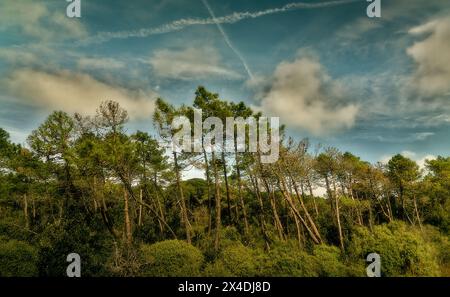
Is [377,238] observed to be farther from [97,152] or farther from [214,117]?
[97,152]

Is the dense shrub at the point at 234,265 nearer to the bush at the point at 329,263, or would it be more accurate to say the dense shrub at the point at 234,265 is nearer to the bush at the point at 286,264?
the bush at the point at 286,264

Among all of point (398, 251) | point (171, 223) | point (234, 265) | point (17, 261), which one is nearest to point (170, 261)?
point (234, 265)

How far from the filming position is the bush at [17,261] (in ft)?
56.0

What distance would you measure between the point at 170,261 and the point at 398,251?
13.2 m

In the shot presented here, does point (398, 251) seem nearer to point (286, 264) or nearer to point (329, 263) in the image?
point (329, 263)

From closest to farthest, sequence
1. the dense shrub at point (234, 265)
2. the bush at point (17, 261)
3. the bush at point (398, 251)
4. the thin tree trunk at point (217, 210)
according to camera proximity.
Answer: the dense shrub at point (234, 265)
the bush at point (398, 251)
the bush at point (17, 261)
the thin tree trunk at point (217, 210)

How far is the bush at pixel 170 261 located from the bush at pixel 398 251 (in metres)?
10.1

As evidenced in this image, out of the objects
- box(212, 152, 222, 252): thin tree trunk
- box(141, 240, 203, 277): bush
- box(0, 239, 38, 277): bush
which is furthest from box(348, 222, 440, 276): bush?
box(0, 239, 38, 277): bush

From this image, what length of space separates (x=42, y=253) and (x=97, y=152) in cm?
671

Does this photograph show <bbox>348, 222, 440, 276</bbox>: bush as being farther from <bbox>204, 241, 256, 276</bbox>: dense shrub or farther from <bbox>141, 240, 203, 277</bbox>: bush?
<bbox>141, 240, 203, 277</bbox>: bush

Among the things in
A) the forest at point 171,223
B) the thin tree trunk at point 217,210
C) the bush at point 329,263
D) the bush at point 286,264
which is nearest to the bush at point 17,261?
the forest at point 171,223

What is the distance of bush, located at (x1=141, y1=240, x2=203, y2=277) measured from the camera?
16.6 metres

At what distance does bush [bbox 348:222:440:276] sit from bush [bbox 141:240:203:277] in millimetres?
10082
